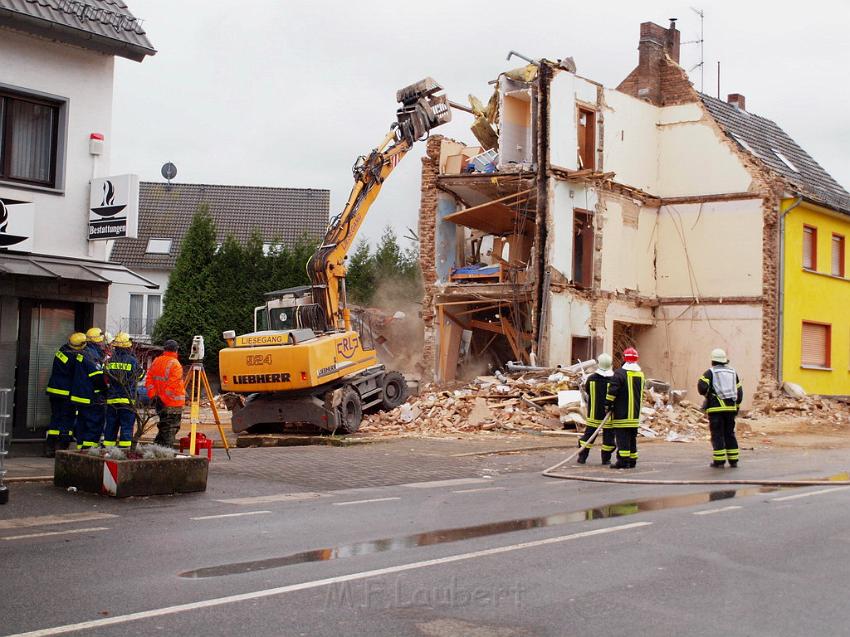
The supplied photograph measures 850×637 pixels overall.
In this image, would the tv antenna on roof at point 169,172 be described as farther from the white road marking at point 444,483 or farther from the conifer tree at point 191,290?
the white road marking at point 444,483

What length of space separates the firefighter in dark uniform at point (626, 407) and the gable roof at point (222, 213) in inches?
1285

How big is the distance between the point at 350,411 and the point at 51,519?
11.6 meters

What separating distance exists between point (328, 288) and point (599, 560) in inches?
585

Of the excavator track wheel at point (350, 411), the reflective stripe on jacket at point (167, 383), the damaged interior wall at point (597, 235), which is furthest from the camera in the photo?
the damaged interior wall at point (597, 235)

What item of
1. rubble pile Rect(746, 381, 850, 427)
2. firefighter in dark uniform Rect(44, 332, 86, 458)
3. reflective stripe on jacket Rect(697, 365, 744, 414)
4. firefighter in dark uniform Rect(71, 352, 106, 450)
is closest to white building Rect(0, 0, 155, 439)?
firefighter in dark uniform Rect(44, 332, 86, 458)

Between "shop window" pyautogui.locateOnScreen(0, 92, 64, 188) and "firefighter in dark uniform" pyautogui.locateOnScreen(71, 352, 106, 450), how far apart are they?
299cm

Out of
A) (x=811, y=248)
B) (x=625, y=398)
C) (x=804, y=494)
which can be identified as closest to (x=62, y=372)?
(x=625, y=398)

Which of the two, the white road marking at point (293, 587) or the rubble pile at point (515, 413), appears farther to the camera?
the rubble pile at point (515, 413)

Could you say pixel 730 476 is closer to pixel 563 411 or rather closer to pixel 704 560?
pixel 704 560

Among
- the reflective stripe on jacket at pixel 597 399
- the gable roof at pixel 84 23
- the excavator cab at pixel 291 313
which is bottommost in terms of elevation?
the reflective stripe on jacket at pixel 597 399

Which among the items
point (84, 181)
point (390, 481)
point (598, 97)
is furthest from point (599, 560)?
point (598, 97)

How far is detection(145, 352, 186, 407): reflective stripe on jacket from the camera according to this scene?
1398cm

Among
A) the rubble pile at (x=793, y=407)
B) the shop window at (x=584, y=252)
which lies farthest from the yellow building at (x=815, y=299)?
the shop window at (x=584, y=252)

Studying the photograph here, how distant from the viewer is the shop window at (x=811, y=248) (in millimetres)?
31734
